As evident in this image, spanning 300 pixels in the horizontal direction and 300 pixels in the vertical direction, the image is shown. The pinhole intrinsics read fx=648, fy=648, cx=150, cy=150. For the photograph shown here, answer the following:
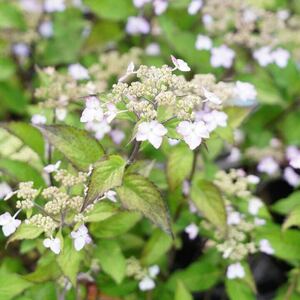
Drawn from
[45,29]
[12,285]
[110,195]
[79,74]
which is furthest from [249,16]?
[12,285]

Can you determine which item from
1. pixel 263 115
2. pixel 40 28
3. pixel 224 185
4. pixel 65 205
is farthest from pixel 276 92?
pixel 65 205

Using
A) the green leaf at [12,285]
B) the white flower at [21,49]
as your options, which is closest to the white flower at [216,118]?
the green leaf at [12,285]

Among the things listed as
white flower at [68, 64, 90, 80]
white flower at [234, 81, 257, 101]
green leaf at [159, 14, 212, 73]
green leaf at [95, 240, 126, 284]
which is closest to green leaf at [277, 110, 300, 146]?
green leaf at [159, 14, 212, 73]

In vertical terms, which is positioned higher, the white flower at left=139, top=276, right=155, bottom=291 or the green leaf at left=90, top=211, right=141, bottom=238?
the green leaf at left=90, top=211, right=141, bottom=238

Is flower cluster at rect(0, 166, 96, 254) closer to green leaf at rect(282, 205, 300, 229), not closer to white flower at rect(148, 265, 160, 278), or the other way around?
white flower at rect(148, 265, 160, 278)

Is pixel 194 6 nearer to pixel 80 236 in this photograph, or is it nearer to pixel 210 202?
pixel 210 202

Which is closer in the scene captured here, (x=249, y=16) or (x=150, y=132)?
(x=150, y=132)
